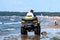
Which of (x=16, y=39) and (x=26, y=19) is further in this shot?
(x=26, y=19)

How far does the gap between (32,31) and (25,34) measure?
0.49m

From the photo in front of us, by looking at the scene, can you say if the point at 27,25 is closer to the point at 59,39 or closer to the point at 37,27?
the point at 37,27

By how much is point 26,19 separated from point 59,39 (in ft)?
7.99

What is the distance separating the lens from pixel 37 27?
1720 cm

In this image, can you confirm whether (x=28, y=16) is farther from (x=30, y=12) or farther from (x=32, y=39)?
(x=32, y=39)

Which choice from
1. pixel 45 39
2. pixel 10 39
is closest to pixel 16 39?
pixel 10 39

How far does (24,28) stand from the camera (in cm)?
1734

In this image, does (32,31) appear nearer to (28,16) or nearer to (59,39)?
(28,16)

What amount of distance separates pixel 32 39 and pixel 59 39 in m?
1.55

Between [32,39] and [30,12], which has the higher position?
[30,12]

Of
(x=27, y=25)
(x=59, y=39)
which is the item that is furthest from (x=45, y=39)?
(x=27, y=25)

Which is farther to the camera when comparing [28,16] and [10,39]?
[28,16]

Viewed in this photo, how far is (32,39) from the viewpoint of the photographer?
15.2 m

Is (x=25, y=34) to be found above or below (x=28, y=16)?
below
